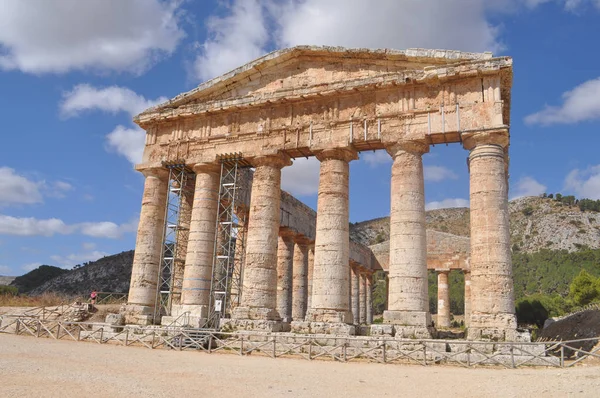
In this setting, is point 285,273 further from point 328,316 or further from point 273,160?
point 328,316

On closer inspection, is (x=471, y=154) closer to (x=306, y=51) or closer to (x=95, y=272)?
(x=306, y=51)

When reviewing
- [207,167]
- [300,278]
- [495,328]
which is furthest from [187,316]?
[495,328]

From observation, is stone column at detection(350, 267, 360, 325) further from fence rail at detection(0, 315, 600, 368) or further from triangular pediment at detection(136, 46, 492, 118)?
triangular pediment at detection(136, 46, 492, 118)

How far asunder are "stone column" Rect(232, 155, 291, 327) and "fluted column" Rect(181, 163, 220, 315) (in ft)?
7.30

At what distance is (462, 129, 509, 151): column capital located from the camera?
→ 1633 centimetres

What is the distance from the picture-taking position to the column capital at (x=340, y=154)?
18.8 m

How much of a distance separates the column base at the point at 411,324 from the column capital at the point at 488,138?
620cm

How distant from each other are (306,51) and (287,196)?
32.8ft

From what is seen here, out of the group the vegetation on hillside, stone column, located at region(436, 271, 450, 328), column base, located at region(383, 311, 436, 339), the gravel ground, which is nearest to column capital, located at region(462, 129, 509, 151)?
column base, located at region(383, 311, 436, 339)

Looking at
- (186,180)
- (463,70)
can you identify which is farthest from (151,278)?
(463,70)

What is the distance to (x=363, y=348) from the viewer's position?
15297mm

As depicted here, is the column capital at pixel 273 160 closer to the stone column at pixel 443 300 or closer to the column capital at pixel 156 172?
the column capital at pixel 156 172

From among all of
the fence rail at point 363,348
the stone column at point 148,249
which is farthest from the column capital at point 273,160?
the fence rail at point 363,348

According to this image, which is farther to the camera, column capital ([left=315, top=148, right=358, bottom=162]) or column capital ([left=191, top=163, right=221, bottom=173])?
column capital ([left=191, top=163, right=221, bottom=173])
